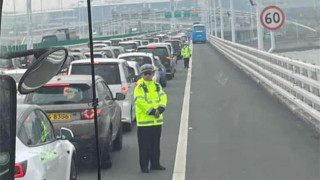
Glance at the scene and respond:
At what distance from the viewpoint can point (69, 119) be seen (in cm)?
966

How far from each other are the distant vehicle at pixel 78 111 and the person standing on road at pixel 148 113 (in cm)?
58

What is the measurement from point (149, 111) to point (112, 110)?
1665 millimetres

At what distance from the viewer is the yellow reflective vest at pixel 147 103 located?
9.45 meters

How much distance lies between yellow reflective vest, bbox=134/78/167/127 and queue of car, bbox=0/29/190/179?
2.03 ft

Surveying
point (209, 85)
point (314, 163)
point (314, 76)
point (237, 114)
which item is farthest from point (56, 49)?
point (209, 85)

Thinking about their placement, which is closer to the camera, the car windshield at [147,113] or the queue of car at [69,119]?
the car windshield at [147,113]

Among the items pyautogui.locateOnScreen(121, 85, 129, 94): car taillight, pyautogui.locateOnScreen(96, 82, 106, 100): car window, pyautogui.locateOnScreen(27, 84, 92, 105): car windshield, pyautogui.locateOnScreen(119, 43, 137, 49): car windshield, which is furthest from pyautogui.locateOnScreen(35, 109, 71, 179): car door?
pyautogui.locateOnScreen(119, 43, 137, 49): car windshield

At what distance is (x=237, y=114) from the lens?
54.4 feet

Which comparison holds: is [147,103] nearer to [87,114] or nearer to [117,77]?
[87,114]

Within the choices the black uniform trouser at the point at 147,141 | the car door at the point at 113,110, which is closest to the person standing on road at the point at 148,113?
the black uniform trouser at the point at 147,141

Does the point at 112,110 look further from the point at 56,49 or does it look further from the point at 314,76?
the point at 56,49

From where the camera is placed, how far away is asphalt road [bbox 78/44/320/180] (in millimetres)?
9398

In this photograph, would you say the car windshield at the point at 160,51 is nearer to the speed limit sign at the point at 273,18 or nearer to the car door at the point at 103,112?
the speed limit sign at the point at 273,18

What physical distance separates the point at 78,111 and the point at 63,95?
47 centimetres
